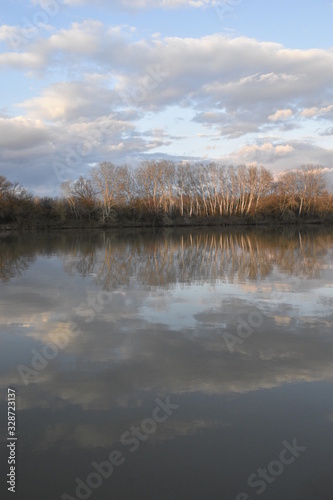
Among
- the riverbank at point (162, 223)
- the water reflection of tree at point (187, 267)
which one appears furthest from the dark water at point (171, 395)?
the riverbank at point (162, 223)

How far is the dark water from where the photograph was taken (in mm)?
3350

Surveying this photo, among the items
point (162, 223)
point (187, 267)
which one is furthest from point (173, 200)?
point (187, 267)

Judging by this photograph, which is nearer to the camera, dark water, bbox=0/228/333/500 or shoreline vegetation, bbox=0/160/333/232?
dark water, bbox=0/228/333/500

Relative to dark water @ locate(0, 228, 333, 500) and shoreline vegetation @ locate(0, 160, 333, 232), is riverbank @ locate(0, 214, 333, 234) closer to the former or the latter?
shoreline vegetation @ locate(0, 160, 333, 232)

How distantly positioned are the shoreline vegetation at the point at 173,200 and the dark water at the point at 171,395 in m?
49.2

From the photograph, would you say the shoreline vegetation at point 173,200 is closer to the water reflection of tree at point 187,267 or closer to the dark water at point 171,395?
the water reflection of tree at point 187,267

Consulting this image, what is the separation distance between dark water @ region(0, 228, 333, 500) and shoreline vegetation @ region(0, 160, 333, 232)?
49204 millimetres

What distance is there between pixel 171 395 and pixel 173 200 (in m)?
64.0

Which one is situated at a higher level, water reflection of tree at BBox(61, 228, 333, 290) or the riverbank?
the riverbank

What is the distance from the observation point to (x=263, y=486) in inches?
128

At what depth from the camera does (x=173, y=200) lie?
68062mm

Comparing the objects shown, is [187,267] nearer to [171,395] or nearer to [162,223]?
[171,395]

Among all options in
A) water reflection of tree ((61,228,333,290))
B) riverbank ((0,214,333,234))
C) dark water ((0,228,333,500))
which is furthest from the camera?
riverbank ((0,214,333,234))

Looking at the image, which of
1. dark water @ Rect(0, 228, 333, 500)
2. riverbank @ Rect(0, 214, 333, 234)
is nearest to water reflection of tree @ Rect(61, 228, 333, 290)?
dark water @ Rect(0, 228, 333, 500)
